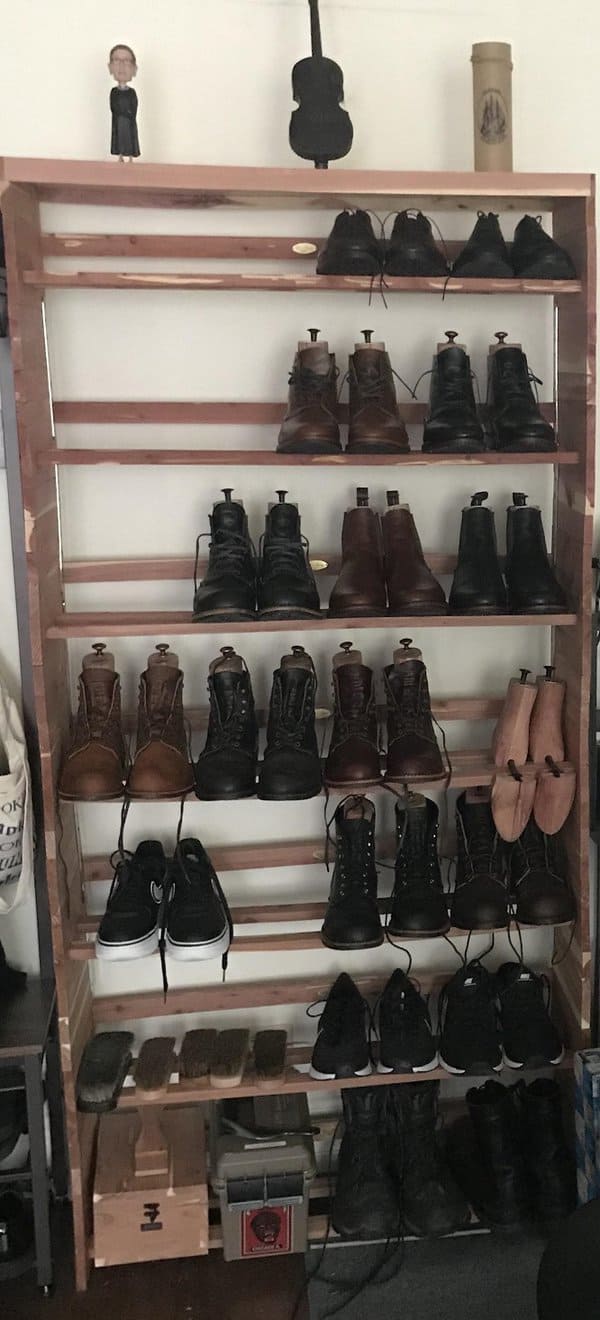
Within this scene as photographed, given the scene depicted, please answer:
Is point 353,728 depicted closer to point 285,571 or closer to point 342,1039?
point 285,571

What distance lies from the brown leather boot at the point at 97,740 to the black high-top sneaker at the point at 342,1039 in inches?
26.5

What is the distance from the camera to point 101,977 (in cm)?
218

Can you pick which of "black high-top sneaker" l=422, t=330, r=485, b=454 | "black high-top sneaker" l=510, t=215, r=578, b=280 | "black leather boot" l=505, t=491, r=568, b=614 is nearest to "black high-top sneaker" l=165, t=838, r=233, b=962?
"black leather boot" l=505, t=491, r=568, b=614

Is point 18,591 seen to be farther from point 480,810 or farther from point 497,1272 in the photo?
point 497,1272

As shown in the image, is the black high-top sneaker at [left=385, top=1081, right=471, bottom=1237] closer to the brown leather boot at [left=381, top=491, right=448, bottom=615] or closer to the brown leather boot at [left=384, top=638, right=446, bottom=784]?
the brown leather boot at [left=384, top=638, right=446, bottom=784]

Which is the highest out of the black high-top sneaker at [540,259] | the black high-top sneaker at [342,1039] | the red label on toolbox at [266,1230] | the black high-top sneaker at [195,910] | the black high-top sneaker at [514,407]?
the black high-top sneaker at [540,259]

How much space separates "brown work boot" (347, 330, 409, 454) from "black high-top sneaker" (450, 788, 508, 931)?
29.0 inches

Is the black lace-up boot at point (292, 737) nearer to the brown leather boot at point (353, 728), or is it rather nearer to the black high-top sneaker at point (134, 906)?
the brown leather boot at point (353, 728)

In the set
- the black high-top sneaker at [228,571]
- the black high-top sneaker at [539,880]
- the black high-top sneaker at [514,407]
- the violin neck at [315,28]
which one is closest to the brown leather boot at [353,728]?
the black high-top sneaker at [228,571]

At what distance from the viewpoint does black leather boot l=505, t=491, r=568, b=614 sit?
184 cm

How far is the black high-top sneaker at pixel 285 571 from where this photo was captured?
178 centimetres

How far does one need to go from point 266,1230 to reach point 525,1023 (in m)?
0.64

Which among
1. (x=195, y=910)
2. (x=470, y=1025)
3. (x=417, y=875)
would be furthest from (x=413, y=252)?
(x=470, y=1025)

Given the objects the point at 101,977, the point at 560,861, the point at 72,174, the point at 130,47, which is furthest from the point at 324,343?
the point at 101,977
